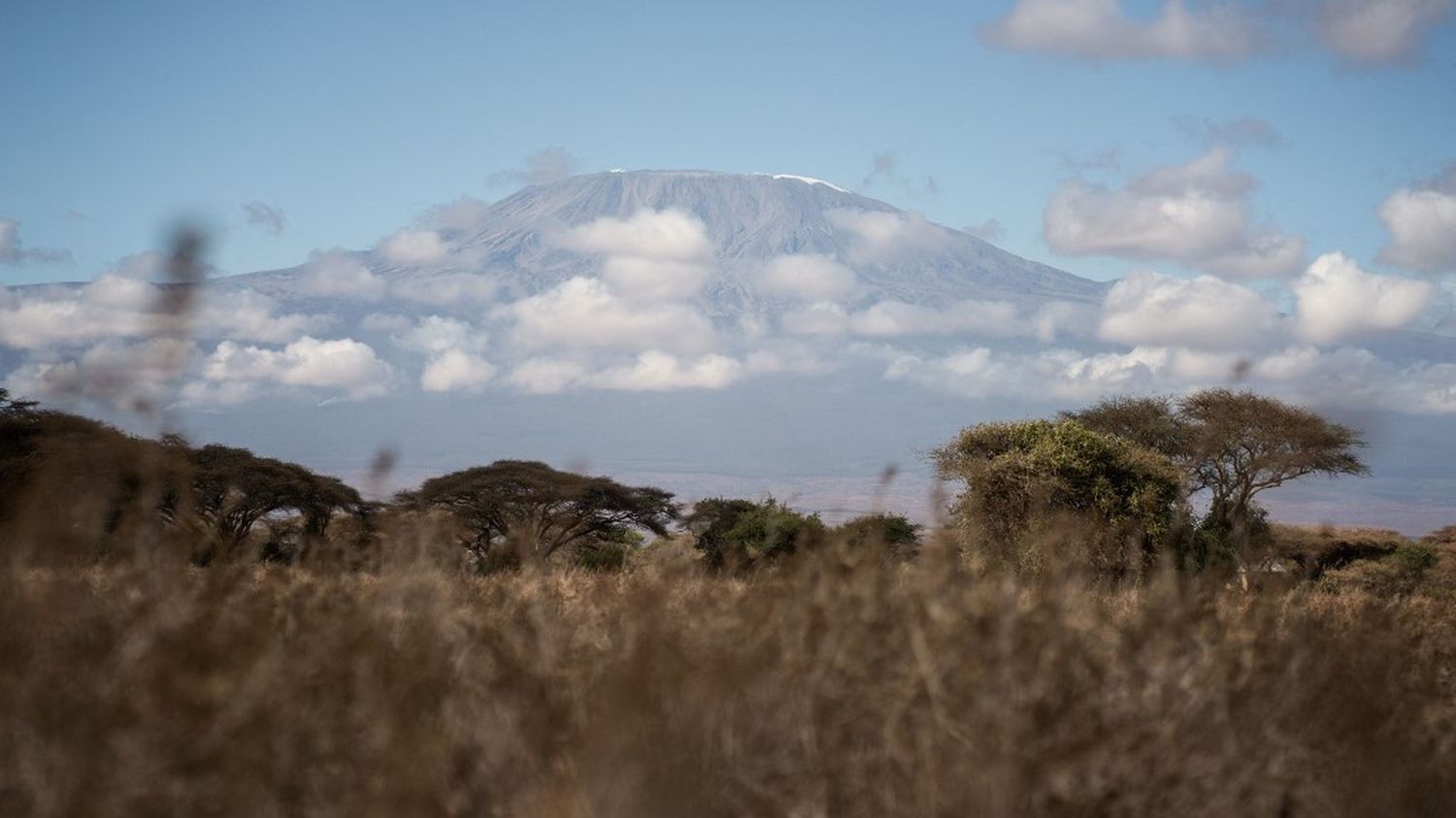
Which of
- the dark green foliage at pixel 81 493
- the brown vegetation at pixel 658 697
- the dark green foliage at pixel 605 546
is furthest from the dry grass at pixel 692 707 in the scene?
the dark green foliage at pixel 605 546

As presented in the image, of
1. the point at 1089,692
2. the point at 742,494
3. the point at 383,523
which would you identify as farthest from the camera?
the point at 742,494

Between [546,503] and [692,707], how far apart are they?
28970 mm

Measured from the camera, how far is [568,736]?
388 cm

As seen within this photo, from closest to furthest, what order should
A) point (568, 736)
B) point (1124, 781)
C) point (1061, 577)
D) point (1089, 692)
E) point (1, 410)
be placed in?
point (568, 736) < point (1124, 781) < point (1089, 692) < point (1061, 577) < point (1, 410)

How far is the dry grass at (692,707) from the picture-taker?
3297 millimetres

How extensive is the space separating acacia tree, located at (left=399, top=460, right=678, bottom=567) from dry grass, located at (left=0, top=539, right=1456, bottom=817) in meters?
25.7

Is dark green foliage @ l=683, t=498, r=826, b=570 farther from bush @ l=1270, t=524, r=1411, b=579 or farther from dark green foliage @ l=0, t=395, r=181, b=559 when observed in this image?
dark green foliage @ l=0, t=395, r=181, b=559

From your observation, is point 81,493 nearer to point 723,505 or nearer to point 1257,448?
point 723,505

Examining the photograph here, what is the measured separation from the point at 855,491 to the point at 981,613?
3.42 meters

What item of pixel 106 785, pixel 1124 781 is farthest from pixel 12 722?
pixel 1124 781

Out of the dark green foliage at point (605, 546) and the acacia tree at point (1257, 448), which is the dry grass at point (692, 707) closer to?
the dark green foliage at point (605, 546)

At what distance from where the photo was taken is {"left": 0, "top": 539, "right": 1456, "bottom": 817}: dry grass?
3297mm


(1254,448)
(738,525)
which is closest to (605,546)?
(738,525)

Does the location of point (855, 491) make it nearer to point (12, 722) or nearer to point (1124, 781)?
point (1124, 781)
